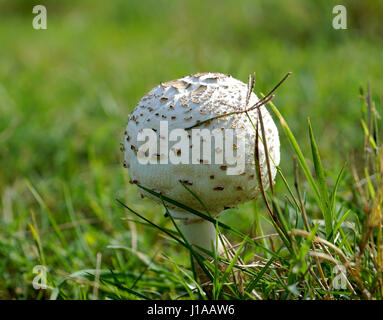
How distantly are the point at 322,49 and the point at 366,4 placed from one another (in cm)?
85

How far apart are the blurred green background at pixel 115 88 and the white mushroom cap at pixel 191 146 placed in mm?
545

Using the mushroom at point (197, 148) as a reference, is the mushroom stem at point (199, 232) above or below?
below

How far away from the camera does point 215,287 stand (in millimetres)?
1315

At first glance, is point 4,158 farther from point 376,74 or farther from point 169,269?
point 376,74

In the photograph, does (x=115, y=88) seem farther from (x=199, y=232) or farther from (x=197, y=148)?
(x=197, y=148)

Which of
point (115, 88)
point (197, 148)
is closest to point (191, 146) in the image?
point (197, 148)

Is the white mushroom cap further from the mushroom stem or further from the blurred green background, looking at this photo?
the blurred green background

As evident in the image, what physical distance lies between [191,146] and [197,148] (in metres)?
0.02

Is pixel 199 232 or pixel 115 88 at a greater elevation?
pixel 115 88

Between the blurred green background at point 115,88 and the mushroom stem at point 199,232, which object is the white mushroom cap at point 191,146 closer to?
the mushroom stem at point 199,232

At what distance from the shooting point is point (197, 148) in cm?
129

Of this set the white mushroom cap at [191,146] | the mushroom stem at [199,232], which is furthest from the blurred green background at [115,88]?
the white mushroom cap at [191,146]

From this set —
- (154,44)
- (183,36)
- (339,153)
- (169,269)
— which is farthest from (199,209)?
(154,44)

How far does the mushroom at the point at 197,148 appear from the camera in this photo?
1.30 meters
